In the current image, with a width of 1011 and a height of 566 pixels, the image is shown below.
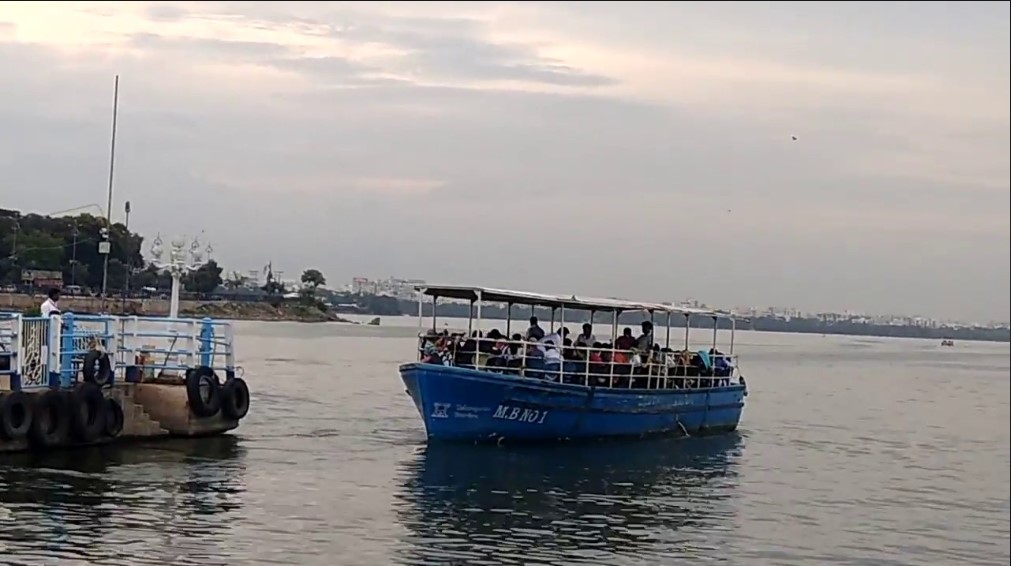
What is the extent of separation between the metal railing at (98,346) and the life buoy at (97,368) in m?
0.16

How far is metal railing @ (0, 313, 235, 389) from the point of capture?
21.9m

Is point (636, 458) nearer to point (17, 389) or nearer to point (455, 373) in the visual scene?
point (455, 373)

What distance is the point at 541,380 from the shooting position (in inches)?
1035

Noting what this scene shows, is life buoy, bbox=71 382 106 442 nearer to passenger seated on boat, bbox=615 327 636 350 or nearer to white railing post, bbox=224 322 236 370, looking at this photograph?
white railing post, bbox=224 322 236 370

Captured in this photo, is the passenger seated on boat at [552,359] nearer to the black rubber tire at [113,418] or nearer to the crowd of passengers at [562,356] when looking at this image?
the crowd of passengers at [562,356]

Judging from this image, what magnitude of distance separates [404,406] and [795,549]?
21.7 meters

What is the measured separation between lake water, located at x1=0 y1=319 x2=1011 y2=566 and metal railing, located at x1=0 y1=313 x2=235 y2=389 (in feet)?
4.76

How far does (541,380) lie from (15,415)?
31.5 feet

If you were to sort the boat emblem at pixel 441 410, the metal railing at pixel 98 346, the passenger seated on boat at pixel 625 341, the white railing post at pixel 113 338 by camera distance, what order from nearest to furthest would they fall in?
the metal railing at pixel 98 346 < the white railing post at pixel 113 338 < the boat emblem at pixel 441 410 < the passenger seated on boat at pixel 625 341

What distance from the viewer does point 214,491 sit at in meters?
19.9

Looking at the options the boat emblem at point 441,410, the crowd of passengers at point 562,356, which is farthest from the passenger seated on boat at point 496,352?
the boat emblem at point 441,410

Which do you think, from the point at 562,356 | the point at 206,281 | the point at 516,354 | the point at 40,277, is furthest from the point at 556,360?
the point at 206,281

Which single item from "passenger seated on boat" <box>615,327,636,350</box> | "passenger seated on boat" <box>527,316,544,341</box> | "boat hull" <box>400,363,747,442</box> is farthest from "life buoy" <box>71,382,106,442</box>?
"passenger seated on boat" <box>615,327,636,350</box>

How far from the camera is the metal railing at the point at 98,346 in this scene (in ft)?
71.8
